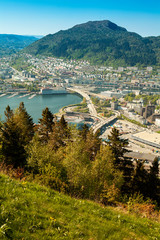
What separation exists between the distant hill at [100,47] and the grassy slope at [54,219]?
68.6 meters

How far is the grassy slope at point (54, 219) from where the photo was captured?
1.45 meters

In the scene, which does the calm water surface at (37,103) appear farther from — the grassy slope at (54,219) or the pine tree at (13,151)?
the grassy slope at (54,219)

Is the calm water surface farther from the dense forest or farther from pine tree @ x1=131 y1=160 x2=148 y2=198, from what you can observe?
pine tree @ x1=131 y1=160 x2=148 y2=198

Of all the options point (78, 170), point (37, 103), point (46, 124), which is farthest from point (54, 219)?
point (37, 103)

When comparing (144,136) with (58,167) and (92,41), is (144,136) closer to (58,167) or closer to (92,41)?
(58,167)

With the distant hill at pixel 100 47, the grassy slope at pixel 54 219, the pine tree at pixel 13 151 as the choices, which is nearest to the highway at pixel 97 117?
the pine tree at pixel 13 151

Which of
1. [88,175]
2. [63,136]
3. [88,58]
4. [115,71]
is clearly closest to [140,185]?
[88,175]

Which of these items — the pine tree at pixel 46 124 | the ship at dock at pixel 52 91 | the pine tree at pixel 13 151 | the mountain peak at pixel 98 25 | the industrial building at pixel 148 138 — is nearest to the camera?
the pine tree at pixel 13 151

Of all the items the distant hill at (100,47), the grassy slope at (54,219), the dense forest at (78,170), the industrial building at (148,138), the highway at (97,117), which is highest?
the distant hill at (100,47)

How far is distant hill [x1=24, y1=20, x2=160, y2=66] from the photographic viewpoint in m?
71.7

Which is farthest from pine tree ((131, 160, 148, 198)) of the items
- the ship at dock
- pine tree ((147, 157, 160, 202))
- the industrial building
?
the ship at dock

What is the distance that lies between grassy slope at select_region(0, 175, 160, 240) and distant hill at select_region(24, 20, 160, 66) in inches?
2701

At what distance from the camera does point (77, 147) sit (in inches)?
154

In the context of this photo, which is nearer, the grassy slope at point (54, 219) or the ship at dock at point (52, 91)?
the grassy slope at point (54, 219)
